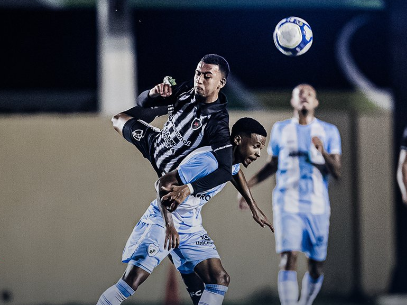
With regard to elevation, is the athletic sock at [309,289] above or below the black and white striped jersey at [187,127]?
below

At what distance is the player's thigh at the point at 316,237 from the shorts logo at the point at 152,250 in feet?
4.38

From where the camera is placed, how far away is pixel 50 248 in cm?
509

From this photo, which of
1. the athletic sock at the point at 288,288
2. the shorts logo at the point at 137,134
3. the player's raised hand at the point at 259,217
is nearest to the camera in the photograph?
the shorts logo at the point at 137,134

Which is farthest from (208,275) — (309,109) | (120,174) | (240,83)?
(240,83)

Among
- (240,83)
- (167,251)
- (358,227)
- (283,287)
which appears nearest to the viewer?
(167,251)

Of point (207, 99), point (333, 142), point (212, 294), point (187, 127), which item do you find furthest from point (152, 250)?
point (333, 142)

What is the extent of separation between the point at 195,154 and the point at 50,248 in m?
1.54

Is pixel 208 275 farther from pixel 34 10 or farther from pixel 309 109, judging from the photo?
pixel 34 10

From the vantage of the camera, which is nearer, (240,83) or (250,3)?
(250,3)

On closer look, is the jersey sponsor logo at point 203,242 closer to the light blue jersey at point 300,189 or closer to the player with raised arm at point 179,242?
A: the player with raised arm at point 179,242

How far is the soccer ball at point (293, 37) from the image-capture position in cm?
448

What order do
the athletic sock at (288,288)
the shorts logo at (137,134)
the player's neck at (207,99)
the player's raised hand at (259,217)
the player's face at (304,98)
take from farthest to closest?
1. the player's face at (304,98)
2. the athletic sock at (288,288)
3. the player's raised hand at (259,217)
4. the shorts logo at (137,134)
5. the player's neck at (207,99)

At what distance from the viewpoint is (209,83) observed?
438 centimetres

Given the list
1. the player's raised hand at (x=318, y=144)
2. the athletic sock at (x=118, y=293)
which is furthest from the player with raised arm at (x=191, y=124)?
the player's raised hand at (x=318, y=144)
